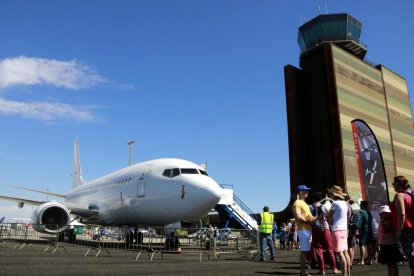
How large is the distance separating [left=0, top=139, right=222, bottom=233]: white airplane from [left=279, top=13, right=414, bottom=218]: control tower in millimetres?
35085

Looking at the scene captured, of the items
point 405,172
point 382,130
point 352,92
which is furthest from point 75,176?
point 405,172

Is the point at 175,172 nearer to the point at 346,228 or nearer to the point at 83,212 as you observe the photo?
the point at 346,228

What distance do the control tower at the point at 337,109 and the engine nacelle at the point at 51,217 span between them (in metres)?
36.6

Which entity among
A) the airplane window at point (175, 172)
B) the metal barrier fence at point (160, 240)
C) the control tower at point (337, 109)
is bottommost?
the metal barrier fence at point (160, 240)

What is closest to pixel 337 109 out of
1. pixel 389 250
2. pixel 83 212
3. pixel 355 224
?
pixel 83 212

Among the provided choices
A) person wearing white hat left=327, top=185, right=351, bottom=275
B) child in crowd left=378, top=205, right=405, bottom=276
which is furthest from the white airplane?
child in crowd left=378, top=205, right=405, bottom=276

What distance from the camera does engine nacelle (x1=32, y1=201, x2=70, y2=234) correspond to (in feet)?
53.8

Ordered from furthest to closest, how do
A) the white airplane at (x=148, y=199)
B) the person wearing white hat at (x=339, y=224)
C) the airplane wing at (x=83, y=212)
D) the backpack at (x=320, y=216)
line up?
1. the airplane wing at (x=83, y=212)
2. the white airplane at (x=148, y=199)
3. the backpack at (x=320, y=216)
4. the person wearing white hat at (x=339, y=224)

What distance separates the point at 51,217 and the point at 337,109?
40.3 metres

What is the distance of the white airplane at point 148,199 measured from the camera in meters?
13.0

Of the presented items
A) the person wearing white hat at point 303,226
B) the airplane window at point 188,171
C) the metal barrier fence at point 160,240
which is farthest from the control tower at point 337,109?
the person wearing white hat at point 303,226

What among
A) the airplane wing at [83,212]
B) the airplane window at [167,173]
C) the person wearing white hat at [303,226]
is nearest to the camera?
the person wearing white hat at [303,226]

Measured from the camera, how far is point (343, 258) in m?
6.78

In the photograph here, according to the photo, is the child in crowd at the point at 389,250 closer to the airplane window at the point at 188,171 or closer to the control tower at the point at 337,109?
the airplane window at the point at 188,171
